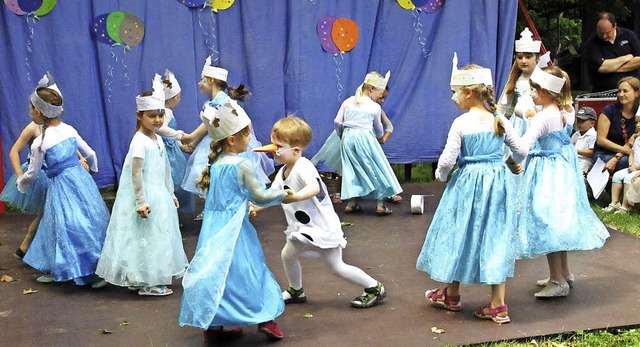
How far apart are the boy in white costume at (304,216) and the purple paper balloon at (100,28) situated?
409cm

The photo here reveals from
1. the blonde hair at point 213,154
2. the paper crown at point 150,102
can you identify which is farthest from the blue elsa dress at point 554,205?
the paper crown at point 150,102

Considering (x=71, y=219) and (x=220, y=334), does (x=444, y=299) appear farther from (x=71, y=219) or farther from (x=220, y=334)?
(x=71, y=219)

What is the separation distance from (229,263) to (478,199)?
Result: 1.48 metres

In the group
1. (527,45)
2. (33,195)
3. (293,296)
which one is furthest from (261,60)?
(293,296)

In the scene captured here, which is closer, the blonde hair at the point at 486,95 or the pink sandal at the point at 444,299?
the blonde hair at the point at 486,95

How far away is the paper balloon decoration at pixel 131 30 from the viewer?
8.66m

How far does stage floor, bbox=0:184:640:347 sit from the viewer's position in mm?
4848

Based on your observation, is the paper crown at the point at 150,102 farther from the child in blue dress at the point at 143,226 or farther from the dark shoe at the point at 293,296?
the dark shoe at the point at 293,296

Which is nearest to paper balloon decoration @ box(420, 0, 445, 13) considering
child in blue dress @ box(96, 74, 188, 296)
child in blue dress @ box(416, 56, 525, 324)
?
child in blue dress @ box(96, 74, 188, 296)

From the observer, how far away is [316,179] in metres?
4.89

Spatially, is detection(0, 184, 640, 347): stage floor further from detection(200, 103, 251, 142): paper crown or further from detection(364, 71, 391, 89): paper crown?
detection(364, 71, 391, 89): paper crown

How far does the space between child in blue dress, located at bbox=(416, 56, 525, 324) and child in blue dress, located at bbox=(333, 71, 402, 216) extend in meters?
3.24

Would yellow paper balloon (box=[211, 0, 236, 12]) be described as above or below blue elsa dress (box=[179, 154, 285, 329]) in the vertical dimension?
above

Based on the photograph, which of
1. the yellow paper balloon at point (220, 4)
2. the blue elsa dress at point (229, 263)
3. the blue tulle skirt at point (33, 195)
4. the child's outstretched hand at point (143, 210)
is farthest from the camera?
the yellow paper balloon at point (220, 4)
